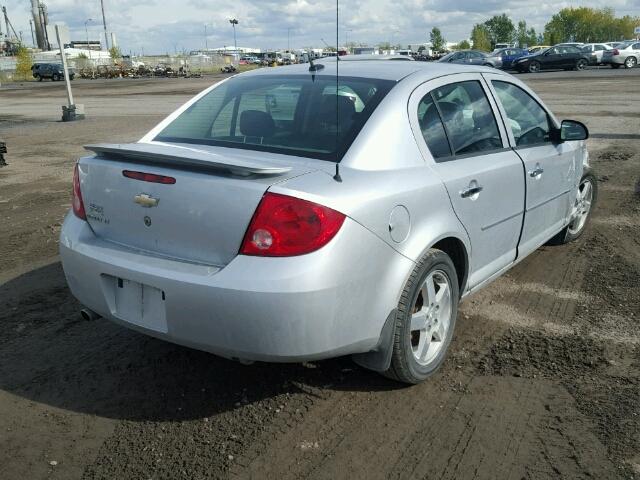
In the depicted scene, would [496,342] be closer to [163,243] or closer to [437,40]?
[163,243]

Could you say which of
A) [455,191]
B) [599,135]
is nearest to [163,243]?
[455,191]

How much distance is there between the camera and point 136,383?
3.38 m

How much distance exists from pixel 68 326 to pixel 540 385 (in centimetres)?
298

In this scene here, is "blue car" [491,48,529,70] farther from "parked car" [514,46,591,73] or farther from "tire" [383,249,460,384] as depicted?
"tire" [383,249,460,384]

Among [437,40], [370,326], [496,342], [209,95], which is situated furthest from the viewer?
[437,40]

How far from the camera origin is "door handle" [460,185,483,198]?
11.3 ft

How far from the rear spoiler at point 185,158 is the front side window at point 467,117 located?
48.8 inches

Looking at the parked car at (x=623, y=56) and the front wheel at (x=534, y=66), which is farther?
the parked car at (x=623, y=56)

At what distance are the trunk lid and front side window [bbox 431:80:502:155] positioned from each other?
1.06 metres

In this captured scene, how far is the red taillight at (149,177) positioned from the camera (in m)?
2.90

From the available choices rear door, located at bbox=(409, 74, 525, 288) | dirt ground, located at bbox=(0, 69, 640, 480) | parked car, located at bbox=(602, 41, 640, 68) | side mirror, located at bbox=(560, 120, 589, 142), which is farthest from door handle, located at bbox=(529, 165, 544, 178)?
parked car, located at bbox=(602, 41, 640, 68)

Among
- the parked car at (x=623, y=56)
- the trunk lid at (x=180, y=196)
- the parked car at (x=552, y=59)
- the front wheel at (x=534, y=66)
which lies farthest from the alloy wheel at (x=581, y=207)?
the parked car at (x=623, y=56)

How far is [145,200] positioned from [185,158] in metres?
0.31

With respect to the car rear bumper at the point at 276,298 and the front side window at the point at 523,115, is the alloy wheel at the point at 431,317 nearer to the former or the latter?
the car rear bumper at the point at 276,298
